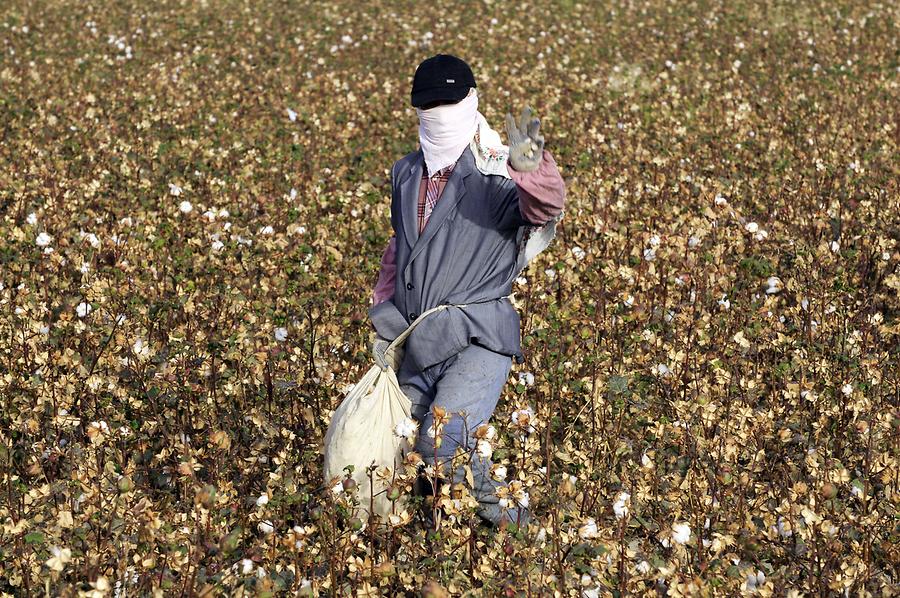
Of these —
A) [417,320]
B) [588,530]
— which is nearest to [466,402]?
[417,320]

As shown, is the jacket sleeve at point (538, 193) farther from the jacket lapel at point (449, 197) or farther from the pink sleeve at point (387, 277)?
the pink sleeve at point (387, 277)

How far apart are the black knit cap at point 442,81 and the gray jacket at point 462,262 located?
32 cm

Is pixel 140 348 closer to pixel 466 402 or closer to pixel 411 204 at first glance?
pixel 411 204

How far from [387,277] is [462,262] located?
21.4 inches

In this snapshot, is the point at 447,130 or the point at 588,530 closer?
the point at 588,530

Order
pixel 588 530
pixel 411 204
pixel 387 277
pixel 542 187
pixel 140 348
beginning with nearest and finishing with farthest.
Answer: pixel 542 187 → pixel 588 530 → pixel 411 204 → pixel 387 277 → pixel 140 348

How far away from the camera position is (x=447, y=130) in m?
4.16

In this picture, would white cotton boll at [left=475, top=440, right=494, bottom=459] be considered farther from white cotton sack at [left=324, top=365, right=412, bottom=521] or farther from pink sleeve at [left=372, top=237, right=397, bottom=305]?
pink sleeve at [left=372, top=237, right=397, bottom=305]

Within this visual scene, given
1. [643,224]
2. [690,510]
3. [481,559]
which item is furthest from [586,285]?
[481,559]

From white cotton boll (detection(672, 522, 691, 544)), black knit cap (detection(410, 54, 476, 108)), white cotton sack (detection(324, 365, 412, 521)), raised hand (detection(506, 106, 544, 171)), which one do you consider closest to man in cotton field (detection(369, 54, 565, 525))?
black knit cap (detection(410, 54, 476, 108))

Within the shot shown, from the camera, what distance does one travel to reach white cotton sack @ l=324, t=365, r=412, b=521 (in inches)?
161

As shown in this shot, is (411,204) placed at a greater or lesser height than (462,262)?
greater

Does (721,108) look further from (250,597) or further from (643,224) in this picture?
(250,597)

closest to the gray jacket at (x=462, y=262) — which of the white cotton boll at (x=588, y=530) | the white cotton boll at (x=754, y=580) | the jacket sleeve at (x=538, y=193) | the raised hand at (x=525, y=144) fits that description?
the jacket sleeve at (x=538, y=193)
